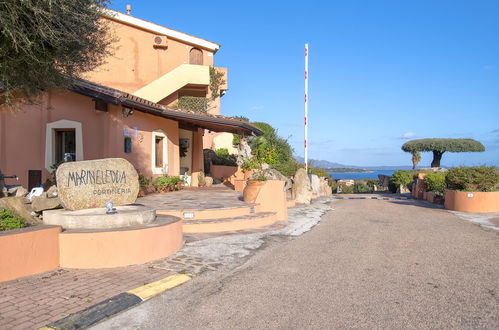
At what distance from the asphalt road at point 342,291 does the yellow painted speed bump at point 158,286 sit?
0.11 m

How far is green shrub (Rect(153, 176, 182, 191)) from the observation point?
14273 mm

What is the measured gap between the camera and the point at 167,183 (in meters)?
14.5

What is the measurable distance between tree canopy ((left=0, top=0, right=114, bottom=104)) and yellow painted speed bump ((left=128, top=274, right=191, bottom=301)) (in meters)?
3.95

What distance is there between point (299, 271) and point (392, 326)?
212 cm

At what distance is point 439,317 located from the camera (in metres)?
3.94

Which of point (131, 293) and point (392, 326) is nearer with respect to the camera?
point (392, 326)

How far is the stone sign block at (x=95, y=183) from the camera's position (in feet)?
21.3

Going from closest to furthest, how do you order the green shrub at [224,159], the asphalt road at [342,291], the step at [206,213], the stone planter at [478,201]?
1. the asphalt road at [342,291]
2. the step at [206,213]
3. the stone planter at [478,201]
4. the green shrub at [224,159]

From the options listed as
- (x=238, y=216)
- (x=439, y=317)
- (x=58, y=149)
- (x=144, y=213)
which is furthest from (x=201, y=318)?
(x=58, y=149)

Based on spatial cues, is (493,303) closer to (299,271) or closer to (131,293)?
(299,271)

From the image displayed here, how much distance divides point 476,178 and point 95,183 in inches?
539

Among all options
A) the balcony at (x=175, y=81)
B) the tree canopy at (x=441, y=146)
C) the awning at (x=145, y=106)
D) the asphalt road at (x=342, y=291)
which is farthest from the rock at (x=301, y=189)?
the tree canopy at (x=441, y=146)

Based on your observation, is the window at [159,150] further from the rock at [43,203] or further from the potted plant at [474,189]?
the potted plant at [474,189]

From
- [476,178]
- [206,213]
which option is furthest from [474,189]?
[206,213]
